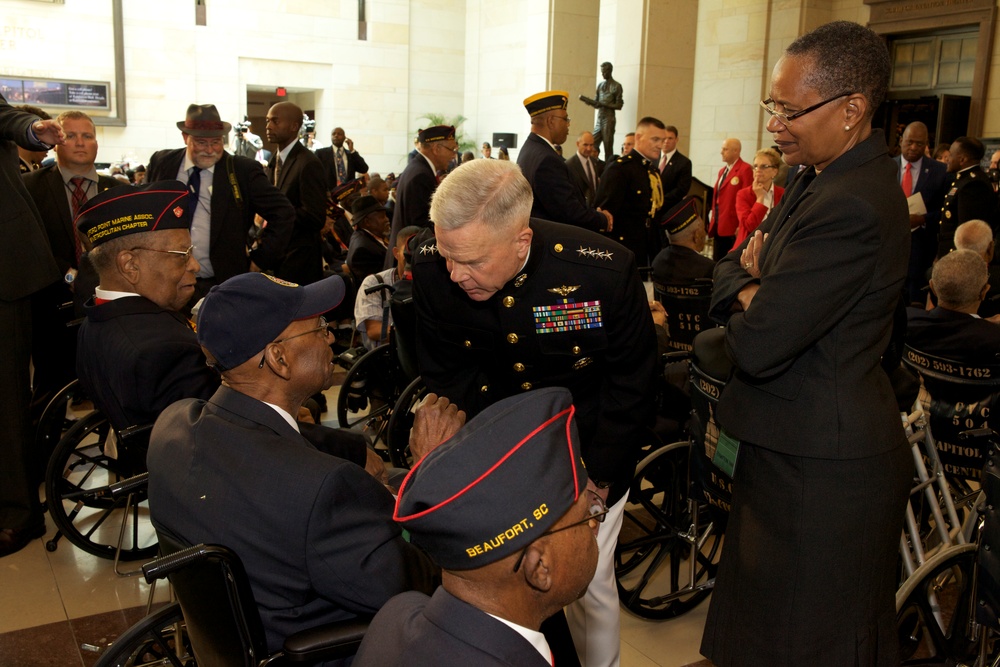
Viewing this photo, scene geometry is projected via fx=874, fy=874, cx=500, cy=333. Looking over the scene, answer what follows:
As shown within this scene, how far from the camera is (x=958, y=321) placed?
130 inches

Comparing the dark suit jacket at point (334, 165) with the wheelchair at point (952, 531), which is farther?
the dark suit jacket at point (334, 165)

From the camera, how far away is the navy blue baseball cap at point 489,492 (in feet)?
3.74

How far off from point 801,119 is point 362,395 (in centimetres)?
340

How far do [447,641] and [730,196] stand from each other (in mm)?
8802

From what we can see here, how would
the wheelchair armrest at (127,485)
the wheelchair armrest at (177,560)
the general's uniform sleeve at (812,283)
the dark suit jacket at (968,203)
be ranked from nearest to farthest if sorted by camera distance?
1. the wheelchair armrest at (177,560)
2. the general's uniform sleeve at (812,283)
3. the wheelchair armrest at (127,485)
4. the dark suit jacket at (968,203)

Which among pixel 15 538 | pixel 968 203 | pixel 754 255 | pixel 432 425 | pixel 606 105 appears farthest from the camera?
pixel 606 105

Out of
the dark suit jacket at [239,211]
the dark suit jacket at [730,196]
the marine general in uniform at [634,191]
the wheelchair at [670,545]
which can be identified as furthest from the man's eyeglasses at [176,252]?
the dark suit jacket at [730,196]

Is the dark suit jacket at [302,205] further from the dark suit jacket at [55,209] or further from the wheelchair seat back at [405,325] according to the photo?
the wheelchair seat back at [405,325]

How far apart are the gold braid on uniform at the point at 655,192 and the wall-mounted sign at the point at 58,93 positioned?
13.1 metres

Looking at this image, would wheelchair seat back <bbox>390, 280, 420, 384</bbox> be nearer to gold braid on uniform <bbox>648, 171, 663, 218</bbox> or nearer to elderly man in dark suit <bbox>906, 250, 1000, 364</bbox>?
elderly man in dark suit <bbox>906, 250, 1000, 364</bbox>

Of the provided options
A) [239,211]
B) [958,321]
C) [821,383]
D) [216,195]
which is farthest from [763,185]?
[821,383]

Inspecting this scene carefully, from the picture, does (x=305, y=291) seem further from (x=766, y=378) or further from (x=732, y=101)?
(x=732, y=101)

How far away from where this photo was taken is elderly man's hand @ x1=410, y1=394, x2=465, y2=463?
74.0 inches

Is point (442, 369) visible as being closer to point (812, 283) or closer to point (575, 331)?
point (575, 331)
